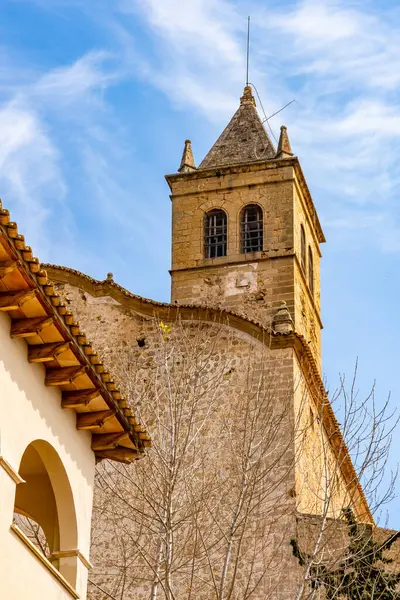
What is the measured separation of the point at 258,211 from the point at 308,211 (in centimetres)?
256

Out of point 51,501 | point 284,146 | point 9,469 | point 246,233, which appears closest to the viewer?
point 9,469

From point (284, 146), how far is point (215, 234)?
3.06m

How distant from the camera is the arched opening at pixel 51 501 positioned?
482 inches

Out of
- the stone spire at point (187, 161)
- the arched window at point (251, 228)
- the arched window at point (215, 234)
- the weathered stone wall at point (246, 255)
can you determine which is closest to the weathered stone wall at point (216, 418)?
the weathered stone wall at point (246, 255)

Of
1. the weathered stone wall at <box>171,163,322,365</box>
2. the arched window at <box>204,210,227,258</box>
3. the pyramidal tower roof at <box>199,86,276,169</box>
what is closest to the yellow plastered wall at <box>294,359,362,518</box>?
the weathered stone wall at <box>171,163,322,365</box>

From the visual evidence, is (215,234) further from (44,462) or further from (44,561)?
(44,561)

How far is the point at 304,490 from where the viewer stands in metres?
21.7

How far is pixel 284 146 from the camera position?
102ft

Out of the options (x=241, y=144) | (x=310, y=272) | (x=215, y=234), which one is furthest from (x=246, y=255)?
(x=241, y=144)

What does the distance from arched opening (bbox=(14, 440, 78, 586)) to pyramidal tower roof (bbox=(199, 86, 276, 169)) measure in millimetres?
18509

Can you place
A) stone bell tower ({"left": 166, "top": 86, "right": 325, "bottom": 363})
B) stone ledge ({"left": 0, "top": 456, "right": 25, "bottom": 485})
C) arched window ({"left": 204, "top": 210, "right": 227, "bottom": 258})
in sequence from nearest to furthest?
stone ledge ({"left": 0, "top": 456, "right": 25, "bottom": 485})
stone bell tower ({"left": 166, "top": 86, "right": 325, "bottom": 363})
arched window ({"left": 204, "top": 210, "right": 227, "bottom": 258})

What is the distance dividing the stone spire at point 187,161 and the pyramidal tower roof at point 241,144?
25 centimetres

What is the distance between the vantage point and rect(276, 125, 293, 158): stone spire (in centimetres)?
3081

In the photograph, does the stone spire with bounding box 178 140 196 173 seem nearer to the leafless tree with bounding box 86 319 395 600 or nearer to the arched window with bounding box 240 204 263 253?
the arched window with bounding box 240 204 263 253
